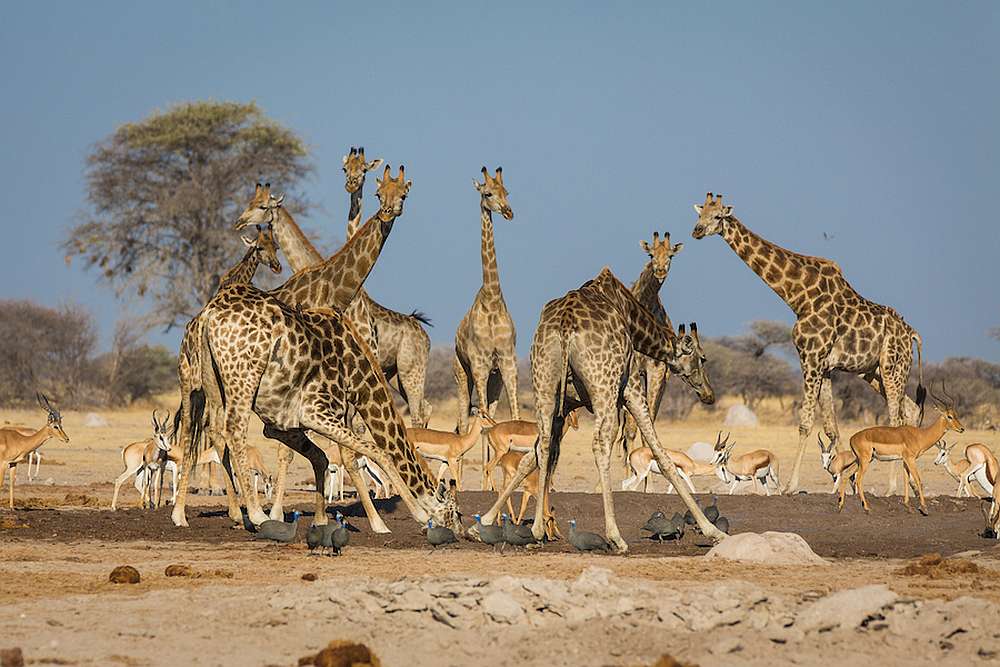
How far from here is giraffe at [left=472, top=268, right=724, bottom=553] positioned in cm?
1370

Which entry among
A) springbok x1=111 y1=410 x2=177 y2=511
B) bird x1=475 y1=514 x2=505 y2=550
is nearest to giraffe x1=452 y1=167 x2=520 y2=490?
springbok x1=111 y1=410 x2=177 y2=511

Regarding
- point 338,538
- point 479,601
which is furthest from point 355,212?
point 479,601

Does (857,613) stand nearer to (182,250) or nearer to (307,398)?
(307,398)

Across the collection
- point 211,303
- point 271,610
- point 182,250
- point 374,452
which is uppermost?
point 182,250

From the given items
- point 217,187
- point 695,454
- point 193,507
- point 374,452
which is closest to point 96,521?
point 193,507

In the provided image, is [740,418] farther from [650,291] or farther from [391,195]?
[391,195]

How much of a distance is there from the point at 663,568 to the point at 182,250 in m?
34.5

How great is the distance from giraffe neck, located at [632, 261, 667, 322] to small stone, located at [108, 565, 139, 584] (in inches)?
415

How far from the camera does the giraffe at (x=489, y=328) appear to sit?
2048 cm

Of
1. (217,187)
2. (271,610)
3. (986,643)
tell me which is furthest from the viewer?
(217,187)

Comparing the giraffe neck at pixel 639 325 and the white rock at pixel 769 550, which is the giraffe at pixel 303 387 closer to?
the giraffe neck at pixel 639 325

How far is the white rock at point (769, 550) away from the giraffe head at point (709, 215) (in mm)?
7517

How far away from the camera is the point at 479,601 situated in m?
9.38

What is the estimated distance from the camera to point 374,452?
14.7 m
